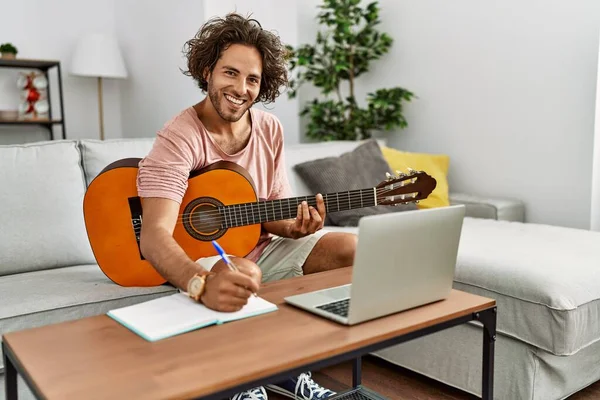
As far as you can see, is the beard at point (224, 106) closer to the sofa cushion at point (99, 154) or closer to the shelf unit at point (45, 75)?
the sofa cushion at point (99, 154)

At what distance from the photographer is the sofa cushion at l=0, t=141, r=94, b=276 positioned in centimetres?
204

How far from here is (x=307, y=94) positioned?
4.04 meters

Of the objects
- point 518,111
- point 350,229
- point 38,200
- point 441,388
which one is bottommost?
point 441,388

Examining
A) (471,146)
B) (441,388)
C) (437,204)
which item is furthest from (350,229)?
(471,146)

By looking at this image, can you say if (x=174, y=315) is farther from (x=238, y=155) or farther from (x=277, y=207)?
(x=238, y=155)

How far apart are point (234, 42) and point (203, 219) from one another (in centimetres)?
49

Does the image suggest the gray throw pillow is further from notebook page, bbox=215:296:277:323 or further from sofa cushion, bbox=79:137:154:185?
notebook page, bbox=215:296:277:323

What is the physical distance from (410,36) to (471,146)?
72cm

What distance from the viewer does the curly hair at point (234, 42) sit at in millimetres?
1707

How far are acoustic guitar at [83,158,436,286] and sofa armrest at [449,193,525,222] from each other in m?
1.24

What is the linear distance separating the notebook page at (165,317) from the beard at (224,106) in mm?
619

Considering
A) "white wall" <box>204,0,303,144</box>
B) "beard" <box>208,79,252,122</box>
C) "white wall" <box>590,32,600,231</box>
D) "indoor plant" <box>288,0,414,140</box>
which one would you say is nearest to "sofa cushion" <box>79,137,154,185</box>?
"beard" <box>208,79,252,122</box>

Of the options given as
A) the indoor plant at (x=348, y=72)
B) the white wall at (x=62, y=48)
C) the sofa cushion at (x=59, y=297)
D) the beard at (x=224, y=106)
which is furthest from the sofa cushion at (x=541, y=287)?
the white wall at (x=62, y=48)

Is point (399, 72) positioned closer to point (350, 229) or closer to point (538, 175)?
point (538, 175)
